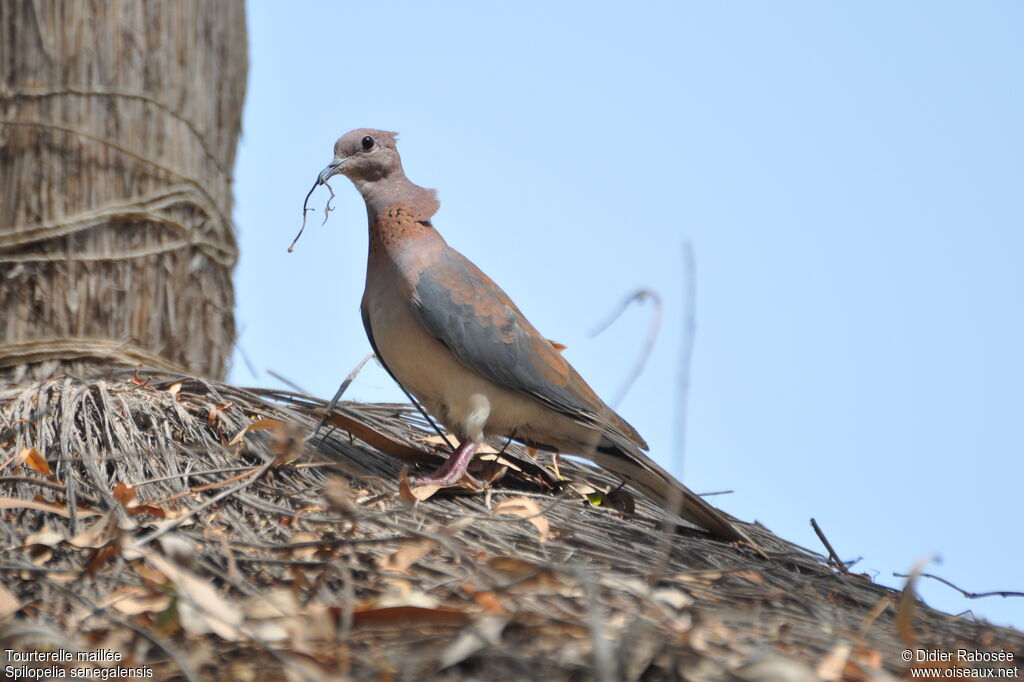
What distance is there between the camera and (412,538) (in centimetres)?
293

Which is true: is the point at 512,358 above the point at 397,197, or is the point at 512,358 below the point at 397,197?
below

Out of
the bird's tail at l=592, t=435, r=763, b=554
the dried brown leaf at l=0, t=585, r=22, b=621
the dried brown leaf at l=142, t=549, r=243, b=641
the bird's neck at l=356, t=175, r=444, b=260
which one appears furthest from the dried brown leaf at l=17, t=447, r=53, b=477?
the bird's tail at l=592, t=435, r=763, b=554

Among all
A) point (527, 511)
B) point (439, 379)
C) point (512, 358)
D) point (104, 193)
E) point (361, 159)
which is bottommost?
point (527, 511)

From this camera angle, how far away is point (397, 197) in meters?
4.66

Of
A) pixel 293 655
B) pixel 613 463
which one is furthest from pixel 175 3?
pixel 293 655

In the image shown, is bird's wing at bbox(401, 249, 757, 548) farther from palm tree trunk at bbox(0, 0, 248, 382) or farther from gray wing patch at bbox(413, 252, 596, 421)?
palm tree trunk at bbox(0, 0, 248, 382)

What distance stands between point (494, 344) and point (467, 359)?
135 millimetres

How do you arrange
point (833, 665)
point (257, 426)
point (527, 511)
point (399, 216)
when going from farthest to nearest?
point (399, 216)
point (257, 426)
point (527, 511)
point (833, 665)

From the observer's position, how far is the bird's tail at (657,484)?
12.6 ft

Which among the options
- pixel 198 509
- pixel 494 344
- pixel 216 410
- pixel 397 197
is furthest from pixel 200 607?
pixel 397 197

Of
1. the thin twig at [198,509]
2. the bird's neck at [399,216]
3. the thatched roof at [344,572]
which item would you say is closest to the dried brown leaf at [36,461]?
the thatched roof at [344,572]

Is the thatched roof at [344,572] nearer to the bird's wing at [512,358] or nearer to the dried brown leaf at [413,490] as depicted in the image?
the dried brown leaf at [413,490]

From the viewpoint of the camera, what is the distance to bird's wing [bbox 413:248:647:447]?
14.3ft

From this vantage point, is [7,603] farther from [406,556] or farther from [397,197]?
[397,197]
